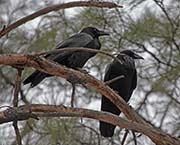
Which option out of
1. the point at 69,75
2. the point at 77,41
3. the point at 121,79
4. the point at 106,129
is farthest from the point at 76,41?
the point at 69,75

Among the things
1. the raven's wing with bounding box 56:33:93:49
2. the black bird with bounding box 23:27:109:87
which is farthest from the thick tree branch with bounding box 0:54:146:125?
the raven's wing with bounding box 56:33:93:49

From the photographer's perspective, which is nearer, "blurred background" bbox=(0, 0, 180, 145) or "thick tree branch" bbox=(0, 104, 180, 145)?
"thick tree branch" bbox=(0, 104, 180, 145)

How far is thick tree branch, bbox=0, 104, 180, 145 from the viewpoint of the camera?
31.6 inches

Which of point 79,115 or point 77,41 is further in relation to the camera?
point 77,41

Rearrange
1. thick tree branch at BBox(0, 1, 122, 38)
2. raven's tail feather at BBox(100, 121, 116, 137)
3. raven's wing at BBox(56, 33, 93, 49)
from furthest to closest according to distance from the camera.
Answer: raven's wing at BBox(56, 33, 93, 49)
raven's tail feather at BBox(100, 121, 116, 137)
thick tree branch at BBox(0, 1, 122, 38)

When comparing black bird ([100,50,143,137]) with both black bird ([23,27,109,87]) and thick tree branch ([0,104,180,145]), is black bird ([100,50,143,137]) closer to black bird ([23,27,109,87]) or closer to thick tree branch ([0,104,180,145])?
black bird ([23,27,109,87])

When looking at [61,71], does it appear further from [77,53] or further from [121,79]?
[121,79]

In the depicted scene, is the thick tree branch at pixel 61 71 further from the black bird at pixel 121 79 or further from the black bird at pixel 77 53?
the black bird at pixel 121 79

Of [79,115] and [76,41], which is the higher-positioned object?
[79,115]

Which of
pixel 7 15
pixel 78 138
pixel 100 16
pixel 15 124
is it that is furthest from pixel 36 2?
pixel 15 124

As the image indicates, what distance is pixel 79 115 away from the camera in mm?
818

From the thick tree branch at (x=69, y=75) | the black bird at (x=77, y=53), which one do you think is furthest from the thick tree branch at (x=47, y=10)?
the black bird at (x=77, y=53)

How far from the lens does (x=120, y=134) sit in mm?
2191

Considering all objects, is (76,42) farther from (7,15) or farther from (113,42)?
(7,15)
